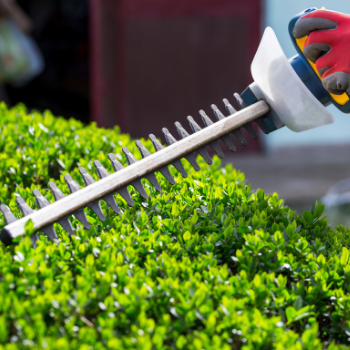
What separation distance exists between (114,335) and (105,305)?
0.11 meters

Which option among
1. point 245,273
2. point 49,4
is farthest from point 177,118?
point 245,273

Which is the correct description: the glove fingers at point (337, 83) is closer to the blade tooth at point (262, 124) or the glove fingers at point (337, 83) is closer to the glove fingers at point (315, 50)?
the glove fingers at point (315, 50)

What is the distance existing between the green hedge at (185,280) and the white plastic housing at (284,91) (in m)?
0.43

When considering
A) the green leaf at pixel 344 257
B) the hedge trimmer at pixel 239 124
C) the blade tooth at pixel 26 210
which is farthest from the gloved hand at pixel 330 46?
the blade tooth at pixel 26 210

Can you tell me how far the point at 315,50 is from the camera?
7.04 feet

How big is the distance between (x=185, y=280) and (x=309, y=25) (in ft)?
4.44

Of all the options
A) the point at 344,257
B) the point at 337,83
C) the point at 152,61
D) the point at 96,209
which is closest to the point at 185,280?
the point at 96,209

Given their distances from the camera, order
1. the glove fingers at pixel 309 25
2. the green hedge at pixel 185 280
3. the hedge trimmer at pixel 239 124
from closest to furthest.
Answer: the green hedge at pixel 185 280 → the hedge trimmer at pixel 239 124 → the glove fingers at pixel 309 25

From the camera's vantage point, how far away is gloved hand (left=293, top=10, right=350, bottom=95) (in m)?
2.05

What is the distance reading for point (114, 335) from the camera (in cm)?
144

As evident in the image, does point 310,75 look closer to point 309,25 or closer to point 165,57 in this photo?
point 309,25

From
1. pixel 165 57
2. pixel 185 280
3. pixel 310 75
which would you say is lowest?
pixel 185 280

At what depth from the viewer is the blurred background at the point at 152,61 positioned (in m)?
9.37

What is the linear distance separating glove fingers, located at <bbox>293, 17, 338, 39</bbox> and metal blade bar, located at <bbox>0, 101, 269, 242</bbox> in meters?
0.40
